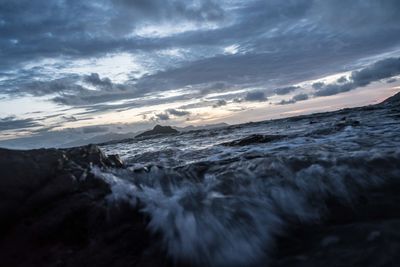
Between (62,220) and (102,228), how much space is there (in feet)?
1.68

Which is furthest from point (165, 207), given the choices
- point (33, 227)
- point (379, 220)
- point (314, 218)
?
point (379, 220)

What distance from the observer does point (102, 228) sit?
3.81m

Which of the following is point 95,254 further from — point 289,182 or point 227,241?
point 289,182

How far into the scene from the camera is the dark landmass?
303 centimetres

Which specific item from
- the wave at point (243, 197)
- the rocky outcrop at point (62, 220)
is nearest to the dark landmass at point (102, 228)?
the rocky outcrop at point (62, 220)

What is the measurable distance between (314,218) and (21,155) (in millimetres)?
4295

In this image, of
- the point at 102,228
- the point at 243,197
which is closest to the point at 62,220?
the point at 102,228

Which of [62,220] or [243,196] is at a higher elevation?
[62,220]

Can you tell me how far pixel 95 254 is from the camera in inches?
130

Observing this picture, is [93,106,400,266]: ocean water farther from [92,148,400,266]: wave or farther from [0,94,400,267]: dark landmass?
[0,94,400,267]: dark landmass

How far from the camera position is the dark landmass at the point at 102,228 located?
3.03 m

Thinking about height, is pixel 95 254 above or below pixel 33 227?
below

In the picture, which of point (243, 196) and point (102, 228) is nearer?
point (102, 228)

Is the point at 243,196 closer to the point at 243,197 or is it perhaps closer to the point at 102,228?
the point at 243,197
